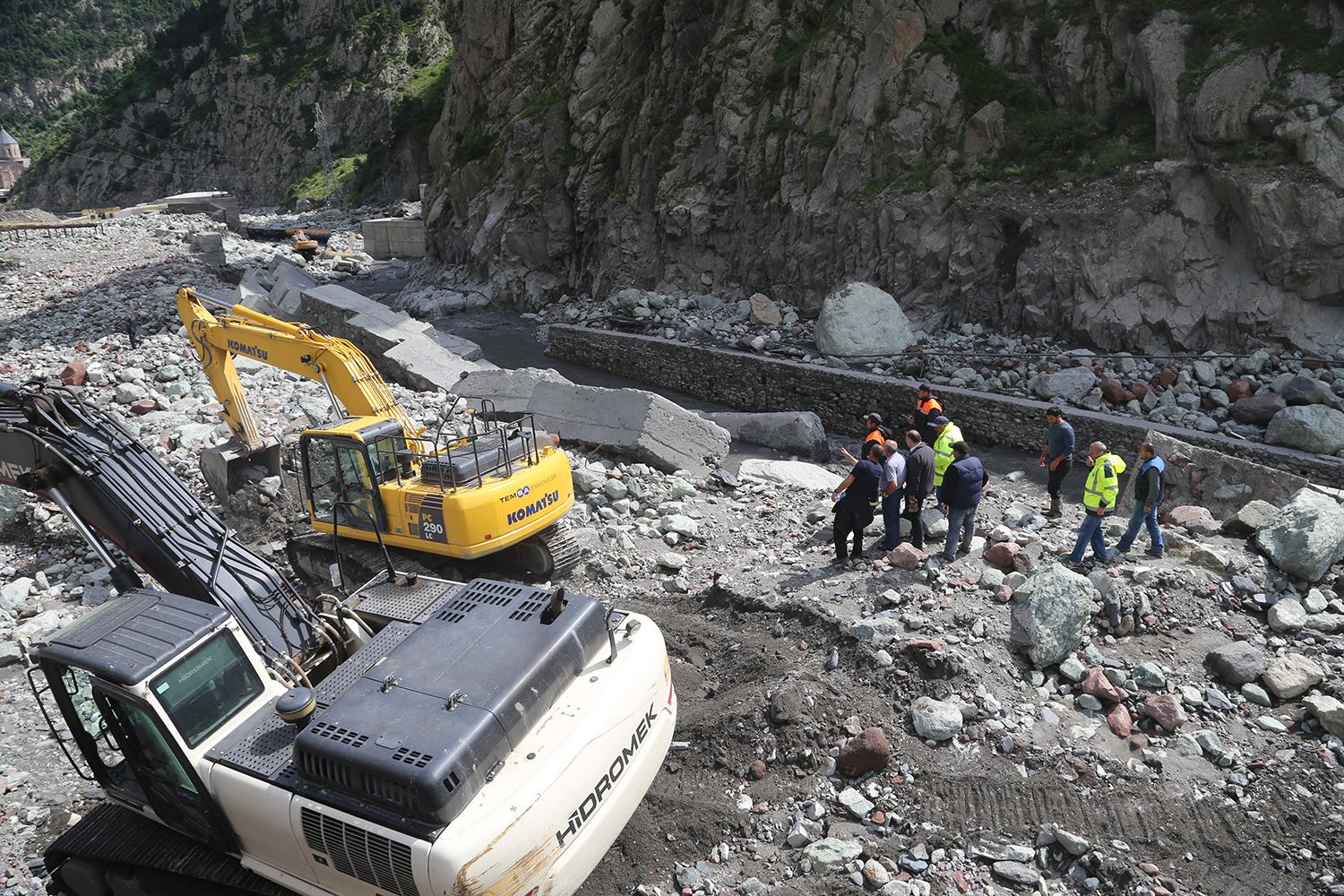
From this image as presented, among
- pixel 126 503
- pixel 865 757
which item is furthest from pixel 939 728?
pixel 126 503

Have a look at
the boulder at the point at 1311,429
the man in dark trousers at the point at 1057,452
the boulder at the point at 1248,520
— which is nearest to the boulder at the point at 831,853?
the boulder at the point at 1248,520

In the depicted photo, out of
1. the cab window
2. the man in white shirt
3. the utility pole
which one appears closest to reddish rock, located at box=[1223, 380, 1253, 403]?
the man in white shirt

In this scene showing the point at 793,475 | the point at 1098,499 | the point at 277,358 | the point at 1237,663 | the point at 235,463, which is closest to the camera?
the point at 1237,663

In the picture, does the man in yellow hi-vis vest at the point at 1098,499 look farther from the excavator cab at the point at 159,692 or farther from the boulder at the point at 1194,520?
the excavator cab at the point at 159,692

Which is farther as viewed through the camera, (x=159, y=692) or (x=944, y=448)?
(x=944, y=448)

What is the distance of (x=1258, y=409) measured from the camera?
12.1 m

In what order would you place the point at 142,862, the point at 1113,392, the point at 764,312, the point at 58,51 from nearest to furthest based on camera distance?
the point at 142,862, the point at 1113,392, the point at 764,312, the point at 58,51

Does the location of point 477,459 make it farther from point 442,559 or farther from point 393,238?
point 393,238

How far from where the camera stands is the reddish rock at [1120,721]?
5.29 metres

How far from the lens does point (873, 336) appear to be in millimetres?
15805

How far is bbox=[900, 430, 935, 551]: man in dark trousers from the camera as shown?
25.1 feet

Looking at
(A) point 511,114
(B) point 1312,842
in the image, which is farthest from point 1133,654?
(A) point 511,114

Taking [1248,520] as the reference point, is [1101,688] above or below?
below

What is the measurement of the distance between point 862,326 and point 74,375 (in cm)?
1253
